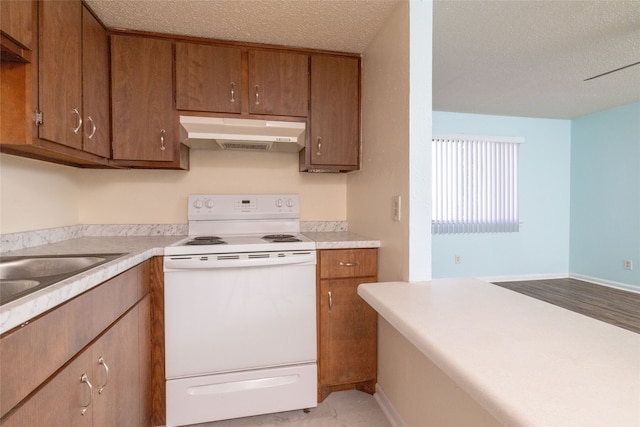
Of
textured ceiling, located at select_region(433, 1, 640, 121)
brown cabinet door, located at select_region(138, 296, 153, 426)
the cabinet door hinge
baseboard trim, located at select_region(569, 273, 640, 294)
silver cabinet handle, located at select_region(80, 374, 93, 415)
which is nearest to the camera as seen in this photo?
silver cabinet handle, located at select_region(80, 374, 93, 415)

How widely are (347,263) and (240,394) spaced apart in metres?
0.91

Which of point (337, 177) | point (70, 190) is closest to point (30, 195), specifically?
point (70, 190)

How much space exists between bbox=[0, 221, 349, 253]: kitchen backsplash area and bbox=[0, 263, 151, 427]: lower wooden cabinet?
612mm

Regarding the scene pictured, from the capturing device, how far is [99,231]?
2043mm

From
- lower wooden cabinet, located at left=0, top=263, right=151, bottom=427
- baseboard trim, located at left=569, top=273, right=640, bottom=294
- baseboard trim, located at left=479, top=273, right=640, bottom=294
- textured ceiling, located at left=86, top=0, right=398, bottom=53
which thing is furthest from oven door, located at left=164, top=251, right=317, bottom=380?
baseboard trim, located at left=569, top=273, right=640, bottom=294

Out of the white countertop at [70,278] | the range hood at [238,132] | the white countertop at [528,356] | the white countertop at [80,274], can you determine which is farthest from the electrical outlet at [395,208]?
the white countertop at [70,278]

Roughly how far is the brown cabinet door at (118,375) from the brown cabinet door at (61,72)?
2.78 ft

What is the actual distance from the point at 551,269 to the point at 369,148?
4.46 metres

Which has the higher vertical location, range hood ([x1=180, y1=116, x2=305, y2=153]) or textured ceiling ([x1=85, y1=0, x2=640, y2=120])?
textured ceiling ([x1=85, y1=0, x2=640, y2=120])

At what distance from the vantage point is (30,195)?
1.59m

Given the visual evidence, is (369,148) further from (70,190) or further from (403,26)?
(70,190)

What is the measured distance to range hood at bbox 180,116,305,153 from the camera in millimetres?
1818

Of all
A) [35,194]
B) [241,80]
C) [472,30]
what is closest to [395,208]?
[241,80]

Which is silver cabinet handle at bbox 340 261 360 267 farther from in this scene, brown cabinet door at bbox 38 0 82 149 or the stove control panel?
brown cabinet door at bbox 38 0 82 149
